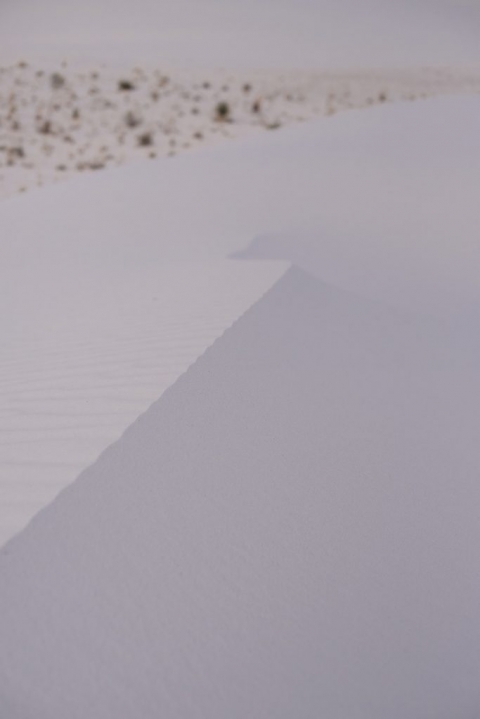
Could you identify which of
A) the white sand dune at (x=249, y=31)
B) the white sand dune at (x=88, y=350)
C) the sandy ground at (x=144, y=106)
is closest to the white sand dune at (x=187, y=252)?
the white sand dune at (x=88, y=350)

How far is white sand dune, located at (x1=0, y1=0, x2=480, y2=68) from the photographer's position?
33031 mm

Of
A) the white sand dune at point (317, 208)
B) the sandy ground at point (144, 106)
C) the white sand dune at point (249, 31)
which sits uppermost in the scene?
the white sand dune at point (249, 31)

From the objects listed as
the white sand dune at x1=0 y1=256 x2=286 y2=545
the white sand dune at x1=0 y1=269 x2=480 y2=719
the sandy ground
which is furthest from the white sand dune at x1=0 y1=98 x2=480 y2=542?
the sandy ground

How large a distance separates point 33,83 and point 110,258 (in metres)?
17.1

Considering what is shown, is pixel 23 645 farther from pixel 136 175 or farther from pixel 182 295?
pixel 136 175

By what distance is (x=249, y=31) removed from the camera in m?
39.9

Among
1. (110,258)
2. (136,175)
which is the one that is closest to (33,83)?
(136,175)

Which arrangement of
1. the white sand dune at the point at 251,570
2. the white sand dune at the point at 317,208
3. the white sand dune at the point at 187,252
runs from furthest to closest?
the white sand dune at the point at 317,208 → the white sand dune at the point at 187,252 → the white sand dune at the point at 251,570

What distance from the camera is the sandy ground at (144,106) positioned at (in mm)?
15578

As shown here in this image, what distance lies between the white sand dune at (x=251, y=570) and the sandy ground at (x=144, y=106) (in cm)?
1171

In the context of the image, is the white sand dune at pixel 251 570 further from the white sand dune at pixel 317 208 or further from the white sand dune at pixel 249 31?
the white sand dune at pixel 249 31

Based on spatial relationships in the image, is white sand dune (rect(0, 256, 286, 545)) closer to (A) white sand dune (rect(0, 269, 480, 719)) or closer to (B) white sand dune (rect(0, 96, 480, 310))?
(A) white sand dune (rect(0, 269, 480, 719))

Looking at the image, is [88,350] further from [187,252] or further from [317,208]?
[317,208]

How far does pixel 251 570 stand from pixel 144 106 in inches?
789
